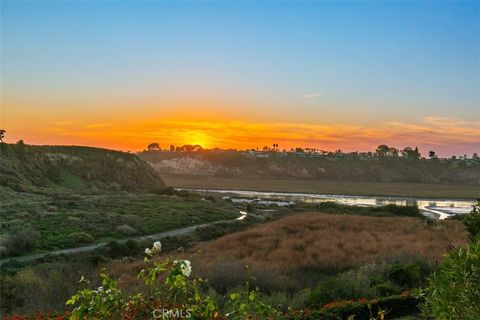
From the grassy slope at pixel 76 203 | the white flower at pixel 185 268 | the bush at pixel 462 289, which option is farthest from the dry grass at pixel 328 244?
the grassy slope at pixel 76 203

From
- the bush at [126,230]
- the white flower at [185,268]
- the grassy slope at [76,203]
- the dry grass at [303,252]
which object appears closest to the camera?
the white flower at [185,268]

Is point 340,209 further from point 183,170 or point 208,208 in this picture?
point 183,170

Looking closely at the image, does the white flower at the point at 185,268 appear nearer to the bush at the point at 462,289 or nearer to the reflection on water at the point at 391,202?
the bush at the point at 462,289

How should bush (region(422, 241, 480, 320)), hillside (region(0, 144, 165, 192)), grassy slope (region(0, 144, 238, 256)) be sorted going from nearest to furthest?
bush (region(422, 241, 480, 320))
grassy slope (region(0, 144, 238, 256))
hillside (region(0, 144, 165, 192))

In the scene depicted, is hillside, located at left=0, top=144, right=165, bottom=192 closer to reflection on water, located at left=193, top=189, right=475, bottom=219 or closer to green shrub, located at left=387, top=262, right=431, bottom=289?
reflection on water, located at left=193, top=189, right=475, bottom=219

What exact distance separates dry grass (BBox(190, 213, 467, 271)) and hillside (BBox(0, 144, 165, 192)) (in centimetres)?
4785

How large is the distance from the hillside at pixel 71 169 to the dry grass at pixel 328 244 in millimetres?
47854

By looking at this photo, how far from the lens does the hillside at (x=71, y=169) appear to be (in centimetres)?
7638

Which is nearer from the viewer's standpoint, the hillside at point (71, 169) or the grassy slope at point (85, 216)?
the grassy slope at point (85, 216)

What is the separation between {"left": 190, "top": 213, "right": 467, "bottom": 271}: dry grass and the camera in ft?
68.4

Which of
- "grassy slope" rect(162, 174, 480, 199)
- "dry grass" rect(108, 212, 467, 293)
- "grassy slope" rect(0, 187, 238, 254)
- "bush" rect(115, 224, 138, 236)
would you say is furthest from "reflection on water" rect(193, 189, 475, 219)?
"dry grass" rect(108, 212, 467, 293)

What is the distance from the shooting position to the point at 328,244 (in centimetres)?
2516

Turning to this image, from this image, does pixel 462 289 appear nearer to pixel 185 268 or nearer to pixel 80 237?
pixel 185 268

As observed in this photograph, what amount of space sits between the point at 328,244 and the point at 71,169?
79.7 m
